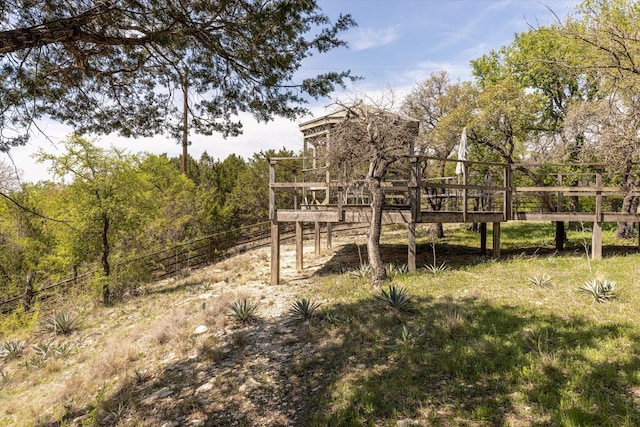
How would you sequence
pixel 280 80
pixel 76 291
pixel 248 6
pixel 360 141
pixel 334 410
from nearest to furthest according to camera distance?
pixel 334 410 → pixel 248 6 → pixel 280 80 → pixel 360 141 → pixel 76 291

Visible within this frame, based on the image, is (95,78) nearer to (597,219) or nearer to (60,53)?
(60,53)

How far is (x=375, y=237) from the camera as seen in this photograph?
826cm

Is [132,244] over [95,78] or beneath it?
beneath

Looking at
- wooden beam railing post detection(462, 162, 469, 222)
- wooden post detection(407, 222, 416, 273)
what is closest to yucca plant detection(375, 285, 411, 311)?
wooden post detection(407, 222, 416, 273)

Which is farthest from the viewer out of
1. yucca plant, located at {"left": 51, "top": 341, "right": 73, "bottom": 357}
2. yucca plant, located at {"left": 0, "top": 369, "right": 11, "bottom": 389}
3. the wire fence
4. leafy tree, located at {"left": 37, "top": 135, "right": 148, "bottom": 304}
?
the wire fence

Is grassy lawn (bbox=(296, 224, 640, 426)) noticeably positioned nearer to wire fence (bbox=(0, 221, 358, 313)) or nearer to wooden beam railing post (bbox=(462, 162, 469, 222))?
wooden beam railing post (bbox=(462, 162, 469, 222))

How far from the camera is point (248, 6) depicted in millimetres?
4418

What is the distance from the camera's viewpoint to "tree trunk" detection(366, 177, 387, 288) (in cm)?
816

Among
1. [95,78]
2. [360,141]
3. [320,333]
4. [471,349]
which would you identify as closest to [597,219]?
[360,141]

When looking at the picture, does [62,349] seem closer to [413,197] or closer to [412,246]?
[412,246]

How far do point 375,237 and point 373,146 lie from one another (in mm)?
2236

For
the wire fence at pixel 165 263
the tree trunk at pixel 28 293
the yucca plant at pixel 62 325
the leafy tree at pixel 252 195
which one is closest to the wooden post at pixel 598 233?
the wire fence at pixel 165 263

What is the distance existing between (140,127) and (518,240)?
15.9 m

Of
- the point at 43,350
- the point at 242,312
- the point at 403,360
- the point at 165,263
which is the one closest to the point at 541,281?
the point at 403,360
